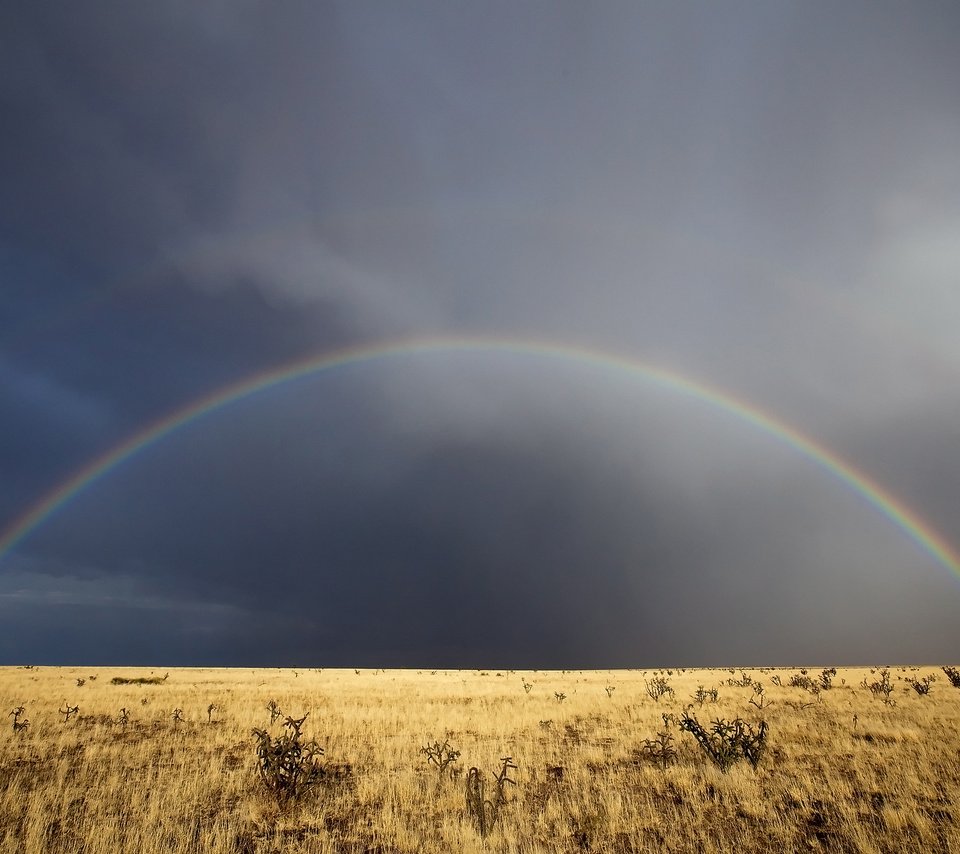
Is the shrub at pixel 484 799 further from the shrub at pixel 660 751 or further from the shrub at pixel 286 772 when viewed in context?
the shrub at pixel 660 751

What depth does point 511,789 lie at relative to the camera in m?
11.6

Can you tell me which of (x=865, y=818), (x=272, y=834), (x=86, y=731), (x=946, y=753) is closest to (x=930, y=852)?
(x=865, y=818)

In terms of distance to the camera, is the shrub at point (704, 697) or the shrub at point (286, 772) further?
the shrub at point (704, 697)

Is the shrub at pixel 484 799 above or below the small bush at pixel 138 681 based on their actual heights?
below

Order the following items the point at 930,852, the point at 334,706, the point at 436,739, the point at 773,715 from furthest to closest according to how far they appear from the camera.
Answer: the point at 334,706 < the point at 773,715 < the point at 436,739 < the point at 930,852

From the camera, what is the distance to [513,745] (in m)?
15.1

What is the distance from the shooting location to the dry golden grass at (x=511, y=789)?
934 centimetres

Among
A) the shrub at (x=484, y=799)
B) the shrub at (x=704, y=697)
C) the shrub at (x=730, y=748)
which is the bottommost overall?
the shrub at (x=484, y=799)

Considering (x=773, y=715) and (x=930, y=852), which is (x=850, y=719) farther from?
(x=930, y=852)

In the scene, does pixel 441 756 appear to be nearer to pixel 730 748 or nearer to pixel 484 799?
pixel 484 799

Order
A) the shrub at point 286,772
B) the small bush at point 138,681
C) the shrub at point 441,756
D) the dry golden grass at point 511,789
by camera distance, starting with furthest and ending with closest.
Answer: the small bush at point 138,681
the shrub at point 441,756
the shrub at point 286,772
the dry golden grass at point 511,789

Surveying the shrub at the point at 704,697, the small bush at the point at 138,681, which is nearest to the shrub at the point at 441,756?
the shrub at the point at 704,697

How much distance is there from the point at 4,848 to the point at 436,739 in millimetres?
9601

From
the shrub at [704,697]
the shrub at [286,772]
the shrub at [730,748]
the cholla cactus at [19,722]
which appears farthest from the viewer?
the shrub at [704,697]
